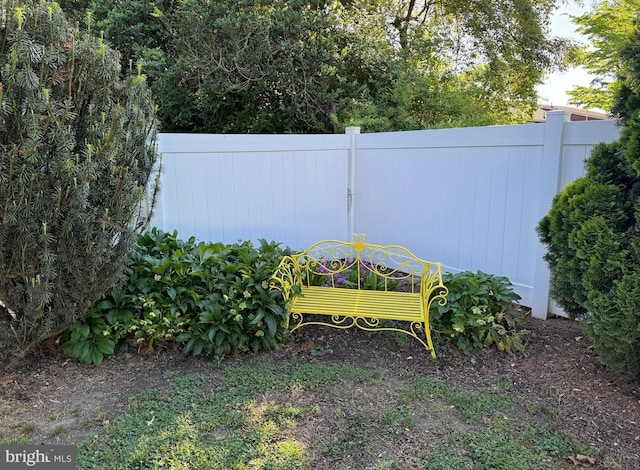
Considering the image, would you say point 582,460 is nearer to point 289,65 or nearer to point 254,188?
point 254,188

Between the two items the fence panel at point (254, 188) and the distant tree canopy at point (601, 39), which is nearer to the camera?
the fence panel at point (254, 188)

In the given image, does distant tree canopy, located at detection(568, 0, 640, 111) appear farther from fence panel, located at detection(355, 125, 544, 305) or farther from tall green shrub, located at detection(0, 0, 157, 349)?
tall green shrub, located at detection(0, 0, 157, 349)

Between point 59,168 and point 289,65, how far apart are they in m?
4.03

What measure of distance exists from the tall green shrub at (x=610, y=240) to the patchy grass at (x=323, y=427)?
0.56m

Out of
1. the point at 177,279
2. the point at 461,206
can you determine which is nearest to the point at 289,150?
the point at 461,206

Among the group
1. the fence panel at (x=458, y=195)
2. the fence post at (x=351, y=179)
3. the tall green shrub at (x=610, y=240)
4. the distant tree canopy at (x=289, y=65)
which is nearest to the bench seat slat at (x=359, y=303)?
the tall green shrub at (x=610, y=240)

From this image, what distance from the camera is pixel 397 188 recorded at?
15.7 feet

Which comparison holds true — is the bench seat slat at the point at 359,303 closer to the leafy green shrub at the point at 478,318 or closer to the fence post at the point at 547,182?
the leafy green shrub at the point at 478,318

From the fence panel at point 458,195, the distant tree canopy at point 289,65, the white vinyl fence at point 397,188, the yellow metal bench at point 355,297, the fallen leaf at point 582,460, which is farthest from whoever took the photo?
the distant tree canopy at point 289,65

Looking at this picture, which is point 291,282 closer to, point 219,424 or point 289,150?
point 219,424

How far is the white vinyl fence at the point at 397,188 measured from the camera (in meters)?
3.51

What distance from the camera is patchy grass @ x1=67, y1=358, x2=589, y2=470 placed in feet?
6.59

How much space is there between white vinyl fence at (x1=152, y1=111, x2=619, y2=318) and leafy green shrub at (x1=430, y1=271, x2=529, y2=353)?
1.82ft

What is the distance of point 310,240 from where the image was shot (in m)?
5.03
